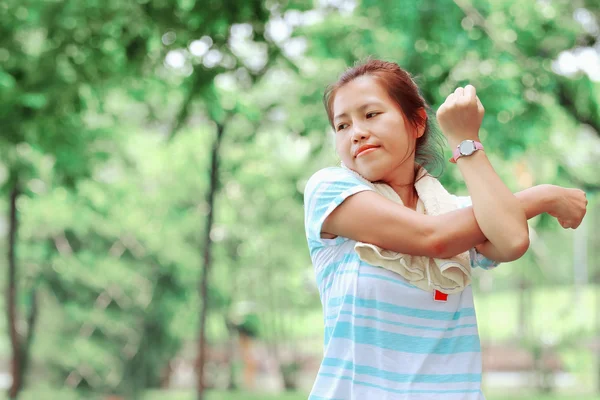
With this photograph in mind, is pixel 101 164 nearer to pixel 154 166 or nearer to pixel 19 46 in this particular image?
pixel 19 46

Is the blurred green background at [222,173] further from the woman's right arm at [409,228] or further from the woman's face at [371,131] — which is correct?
the woman's right arm at [409,228]

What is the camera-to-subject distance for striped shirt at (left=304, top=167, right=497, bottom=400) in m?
1.33

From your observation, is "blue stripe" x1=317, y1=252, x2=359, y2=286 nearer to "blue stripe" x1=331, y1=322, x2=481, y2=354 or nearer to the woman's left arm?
"blue stripe" x1=331, y1=322, x2=481, y2=354

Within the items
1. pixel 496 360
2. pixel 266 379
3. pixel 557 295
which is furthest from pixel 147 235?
pixel 496 360

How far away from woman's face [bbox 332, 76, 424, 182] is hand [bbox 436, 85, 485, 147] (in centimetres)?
11

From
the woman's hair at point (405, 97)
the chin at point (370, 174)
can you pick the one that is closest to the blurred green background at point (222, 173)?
the woman's hair at point (405, 97)

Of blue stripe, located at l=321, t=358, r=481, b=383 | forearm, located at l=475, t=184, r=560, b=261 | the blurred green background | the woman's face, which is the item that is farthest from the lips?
the blurred green background

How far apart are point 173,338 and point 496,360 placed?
399 inches

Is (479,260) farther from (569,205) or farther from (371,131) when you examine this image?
(371,131)

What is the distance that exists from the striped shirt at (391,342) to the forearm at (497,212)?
0.46 feet

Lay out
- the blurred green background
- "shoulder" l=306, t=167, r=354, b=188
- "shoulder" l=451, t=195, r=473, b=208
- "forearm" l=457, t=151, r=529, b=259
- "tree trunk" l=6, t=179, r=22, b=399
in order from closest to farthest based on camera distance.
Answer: "forearm" l=457, t=151, r=529, b=259 < "shoulder" l=306, t=167, r=354, b=188 < "shoulder" l=451, t=195, r=473, b=208 < the blurred green background < "tree trunk" l=6, t=179, r=22, b=399

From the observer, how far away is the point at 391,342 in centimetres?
134

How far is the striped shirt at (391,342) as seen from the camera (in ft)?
4.37

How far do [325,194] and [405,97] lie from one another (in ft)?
0.78
